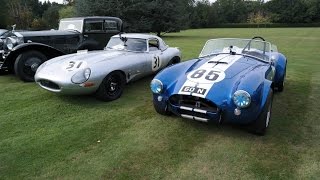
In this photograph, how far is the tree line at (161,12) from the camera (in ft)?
86.2

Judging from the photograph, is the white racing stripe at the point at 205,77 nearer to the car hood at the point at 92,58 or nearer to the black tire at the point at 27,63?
the car hood at the point at 92,58

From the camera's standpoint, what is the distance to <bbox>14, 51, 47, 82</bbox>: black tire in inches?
319

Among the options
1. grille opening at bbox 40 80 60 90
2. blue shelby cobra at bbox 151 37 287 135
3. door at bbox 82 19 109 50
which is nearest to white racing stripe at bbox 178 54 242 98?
→ blue shelby cobra at bbox 151 37 287 135

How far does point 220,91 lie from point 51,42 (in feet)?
20.4

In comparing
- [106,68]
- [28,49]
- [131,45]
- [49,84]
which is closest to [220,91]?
[106,68]

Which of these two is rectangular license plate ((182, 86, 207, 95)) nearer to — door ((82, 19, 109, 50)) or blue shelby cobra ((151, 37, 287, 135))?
blue shelby cobra ((151, 37, 287, 135))

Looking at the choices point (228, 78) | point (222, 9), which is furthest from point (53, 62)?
point (222, 9)

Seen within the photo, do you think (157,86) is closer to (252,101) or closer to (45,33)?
(252,101)

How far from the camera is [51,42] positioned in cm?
920

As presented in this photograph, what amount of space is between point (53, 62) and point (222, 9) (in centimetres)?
8558

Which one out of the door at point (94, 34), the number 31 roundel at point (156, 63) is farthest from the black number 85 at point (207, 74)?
the door at point (94, 34)

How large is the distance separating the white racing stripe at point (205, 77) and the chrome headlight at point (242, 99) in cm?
43

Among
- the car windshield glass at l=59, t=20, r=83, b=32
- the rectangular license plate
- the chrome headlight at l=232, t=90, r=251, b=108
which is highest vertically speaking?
the car windshield glass at l=59, t=20, r=83, b=32

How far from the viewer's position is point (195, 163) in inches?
159
